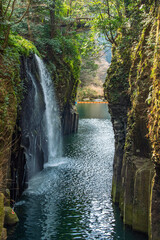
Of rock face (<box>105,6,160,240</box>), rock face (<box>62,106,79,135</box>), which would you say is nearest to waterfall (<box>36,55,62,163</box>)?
rock face (<box>62,106,79,135</box>)

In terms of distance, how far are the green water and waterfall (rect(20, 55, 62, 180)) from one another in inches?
55.7

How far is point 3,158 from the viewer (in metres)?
9.65

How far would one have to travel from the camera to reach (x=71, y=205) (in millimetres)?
13445

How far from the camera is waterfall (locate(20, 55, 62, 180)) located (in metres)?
16.3

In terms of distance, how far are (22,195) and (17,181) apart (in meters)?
1.08

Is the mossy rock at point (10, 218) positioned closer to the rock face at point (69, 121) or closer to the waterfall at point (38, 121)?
the waterfall at point (38, 121)

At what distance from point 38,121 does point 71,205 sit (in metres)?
8.12

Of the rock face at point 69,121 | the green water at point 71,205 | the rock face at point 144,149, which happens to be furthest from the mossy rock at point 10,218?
the rock face at point 69,121

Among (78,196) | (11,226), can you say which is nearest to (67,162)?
(78,196)

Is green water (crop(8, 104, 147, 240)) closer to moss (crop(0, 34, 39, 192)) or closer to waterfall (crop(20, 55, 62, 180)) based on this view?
waterfall (crop(20, 55, 62, 180))

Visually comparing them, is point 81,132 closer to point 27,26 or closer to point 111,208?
point 27,26

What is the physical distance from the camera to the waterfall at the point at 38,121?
16.3m

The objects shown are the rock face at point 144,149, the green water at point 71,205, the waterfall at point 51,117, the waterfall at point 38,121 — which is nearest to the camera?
the rock face at point 144,149

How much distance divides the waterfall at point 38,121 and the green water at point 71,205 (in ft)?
4.64
